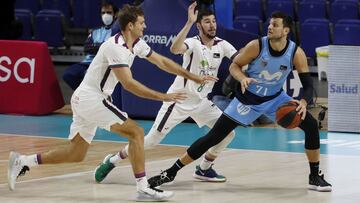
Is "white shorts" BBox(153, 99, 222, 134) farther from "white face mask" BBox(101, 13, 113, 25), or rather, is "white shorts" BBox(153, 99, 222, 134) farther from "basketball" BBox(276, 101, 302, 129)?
"white face mask" BBox(101, 13, 113, 25)

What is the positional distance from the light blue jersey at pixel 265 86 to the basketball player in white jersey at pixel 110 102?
20.6 inches

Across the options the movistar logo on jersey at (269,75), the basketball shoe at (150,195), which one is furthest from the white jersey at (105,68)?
the movistar logo on jersey at (269,75)

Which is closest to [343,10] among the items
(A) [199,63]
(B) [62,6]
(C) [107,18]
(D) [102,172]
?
(C) [107,18]

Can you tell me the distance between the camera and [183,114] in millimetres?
10875

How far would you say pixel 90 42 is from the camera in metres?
16.3

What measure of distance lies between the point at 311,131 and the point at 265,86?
25.3 inches

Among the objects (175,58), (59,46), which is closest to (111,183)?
(175,58)

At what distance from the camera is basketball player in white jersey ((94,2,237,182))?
A: 34.8 ft

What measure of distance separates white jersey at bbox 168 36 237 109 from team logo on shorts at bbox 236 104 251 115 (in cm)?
80

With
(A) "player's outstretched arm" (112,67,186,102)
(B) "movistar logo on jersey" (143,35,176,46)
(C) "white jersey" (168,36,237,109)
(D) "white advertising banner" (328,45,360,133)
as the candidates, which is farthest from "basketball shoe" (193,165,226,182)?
(B) "movistar logo on jersey" (143,35,176,46)

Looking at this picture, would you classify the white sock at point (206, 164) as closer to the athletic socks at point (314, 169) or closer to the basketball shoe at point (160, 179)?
the basketball shoe at point (160, 179)

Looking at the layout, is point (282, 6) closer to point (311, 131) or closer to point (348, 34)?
point (348, 34)

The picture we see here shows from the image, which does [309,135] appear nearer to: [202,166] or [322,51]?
[202,166]

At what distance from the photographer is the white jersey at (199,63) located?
10.9 m
